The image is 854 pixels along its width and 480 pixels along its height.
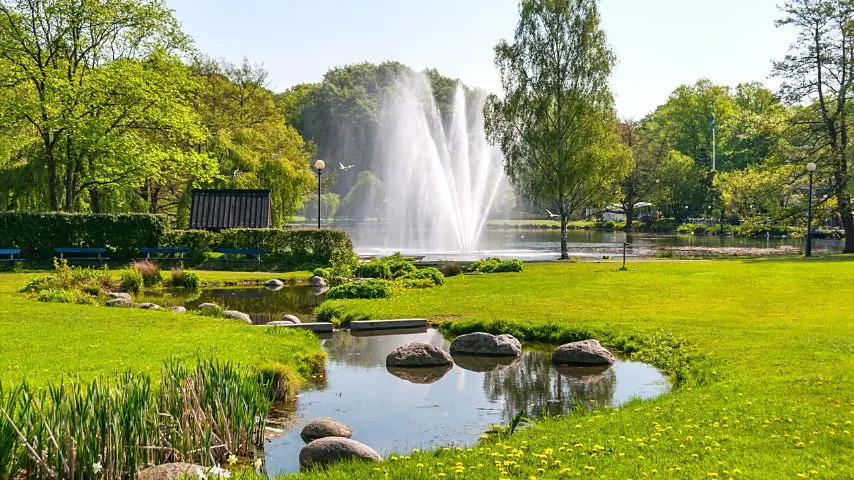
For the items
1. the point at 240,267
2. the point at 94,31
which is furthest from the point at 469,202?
the point at 94,31

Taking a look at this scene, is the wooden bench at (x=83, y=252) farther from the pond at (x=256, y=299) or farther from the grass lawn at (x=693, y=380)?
the grass lawn at (x=693, y=380)

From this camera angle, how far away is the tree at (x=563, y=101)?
136 feet

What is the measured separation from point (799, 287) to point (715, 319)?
7895 mm

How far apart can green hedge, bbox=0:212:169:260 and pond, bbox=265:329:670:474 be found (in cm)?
2150

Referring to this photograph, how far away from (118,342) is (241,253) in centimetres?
2155

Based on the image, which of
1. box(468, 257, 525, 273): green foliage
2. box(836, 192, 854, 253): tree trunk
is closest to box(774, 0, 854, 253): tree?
box(836, 192, 854, 253): tree trunk

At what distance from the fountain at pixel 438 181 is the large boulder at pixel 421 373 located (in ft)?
99.9

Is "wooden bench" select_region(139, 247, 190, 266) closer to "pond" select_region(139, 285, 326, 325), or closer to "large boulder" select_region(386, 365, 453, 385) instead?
"pond" select_region(139, 285, 326, 325)

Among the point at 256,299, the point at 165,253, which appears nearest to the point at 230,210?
the point at 165,253

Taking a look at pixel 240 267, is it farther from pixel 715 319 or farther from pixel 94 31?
pixel 715 319

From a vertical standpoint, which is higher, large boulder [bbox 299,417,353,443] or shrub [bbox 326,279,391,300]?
shrub [bbox 326,279,391,300]

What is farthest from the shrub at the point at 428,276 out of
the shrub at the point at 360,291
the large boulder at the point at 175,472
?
the large boulder at the point at 175,472

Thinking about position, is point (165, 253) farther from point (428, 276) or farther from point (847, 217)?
point (847, 217)

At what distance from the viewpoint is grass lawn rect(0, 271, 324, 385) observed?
439 inches
